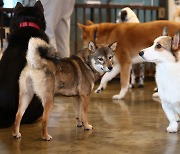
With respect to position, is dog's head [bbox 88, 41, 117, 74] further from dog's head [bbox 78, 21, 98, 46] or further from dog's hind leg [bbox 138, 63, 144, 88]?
dog's hind leg [bbox 138, 63, 144, 88]

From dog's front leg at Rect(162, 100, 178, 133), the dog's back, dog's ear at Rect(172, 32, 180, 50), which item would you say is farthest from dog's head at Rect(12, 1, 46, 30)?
dog's front leg at Rect(162, 100, 178, 133)

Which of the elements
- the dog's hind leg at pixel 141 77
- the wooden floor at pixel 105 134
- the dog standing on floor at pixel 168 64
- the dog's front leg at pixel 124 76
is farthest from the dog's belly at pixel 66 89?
the dog's hind leg at pixel 141 77

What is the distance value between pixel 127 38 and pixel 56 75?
2.19m

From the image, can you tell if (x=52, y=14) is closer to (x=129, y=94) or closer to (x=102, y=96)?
(x=102, y=96)

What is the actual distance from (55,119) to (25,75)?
0.89 m

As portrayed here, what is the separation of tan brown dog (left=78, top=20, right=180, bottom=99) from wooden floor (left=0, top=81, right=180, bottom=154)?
2.04ft

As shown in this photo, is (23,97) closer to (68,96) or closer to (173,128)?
(68,96)

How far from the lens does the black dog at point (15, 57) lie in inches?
119

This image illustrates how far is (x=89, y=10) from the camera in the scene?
678cm

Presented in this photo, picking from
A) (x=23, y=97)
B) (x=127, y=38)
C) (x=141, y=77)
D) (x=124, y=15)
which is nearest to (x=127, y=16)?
(x=124, y=15)

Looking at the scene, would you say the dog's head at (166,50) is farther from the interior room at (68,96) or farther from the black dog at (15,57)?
the black dog at (15,57)

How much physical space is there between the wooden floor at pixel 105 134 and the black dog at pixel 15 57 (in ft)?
0.58

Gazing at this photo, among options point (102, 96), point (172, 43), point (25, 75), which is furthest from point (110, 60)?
point (102, 96)

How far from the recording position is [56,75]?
277 centimetres
